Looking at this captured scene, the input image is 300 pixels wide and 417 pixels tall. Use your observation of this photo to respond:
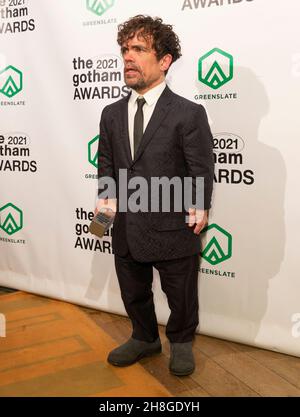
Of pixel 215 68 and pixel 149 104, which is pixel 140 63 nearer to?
pixel 149 104

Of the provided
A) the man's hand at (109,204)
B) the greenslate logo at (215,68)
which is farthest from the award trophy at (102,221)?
the greenslate logo at (215,68)

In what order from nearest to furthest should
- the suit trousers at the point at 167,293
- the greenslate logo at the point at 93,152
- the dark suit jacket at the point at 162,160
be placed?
the dark suit jacket at the point at 162,160 → the suit trousers at the point at 167,293 → the greenslate logo at the point at 93,152

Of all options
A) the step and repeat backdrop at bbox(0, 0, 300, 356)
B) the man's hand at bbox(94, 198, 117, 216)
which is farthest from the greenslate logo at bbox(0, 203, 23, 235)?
the man's hand at bbox(94, 198, 117, 216)

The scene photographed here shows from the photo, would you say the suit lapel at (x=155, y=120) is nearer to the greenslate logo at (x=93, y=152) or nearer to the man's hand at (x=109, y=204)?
the man's hand at (x=109, y=204)

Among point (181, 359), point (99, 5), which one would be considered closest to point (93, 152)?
point (99, 5)

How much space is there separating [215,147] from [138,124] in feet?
1.73

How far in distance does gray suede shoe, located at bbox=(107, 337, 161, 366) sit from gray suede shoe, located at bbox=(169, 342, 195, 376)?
15cm

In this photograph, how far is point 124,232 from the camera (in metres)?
2.12

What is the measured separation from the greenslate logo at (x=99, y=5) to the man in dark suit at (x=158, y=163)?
629 mm

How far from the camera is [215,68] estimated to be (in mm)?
2340

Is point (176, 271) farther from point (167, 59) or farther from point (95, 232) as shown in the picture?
point (167, 59)

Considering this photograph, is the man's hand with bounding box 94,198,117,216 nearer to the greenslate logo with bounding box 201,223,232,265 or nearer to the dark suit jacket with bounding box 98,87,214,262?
the dark suit jacket with bounding box 98,87,214,262

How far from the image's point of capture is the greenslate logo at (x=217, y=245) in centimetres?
246

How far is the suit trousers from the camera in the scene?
211cm
